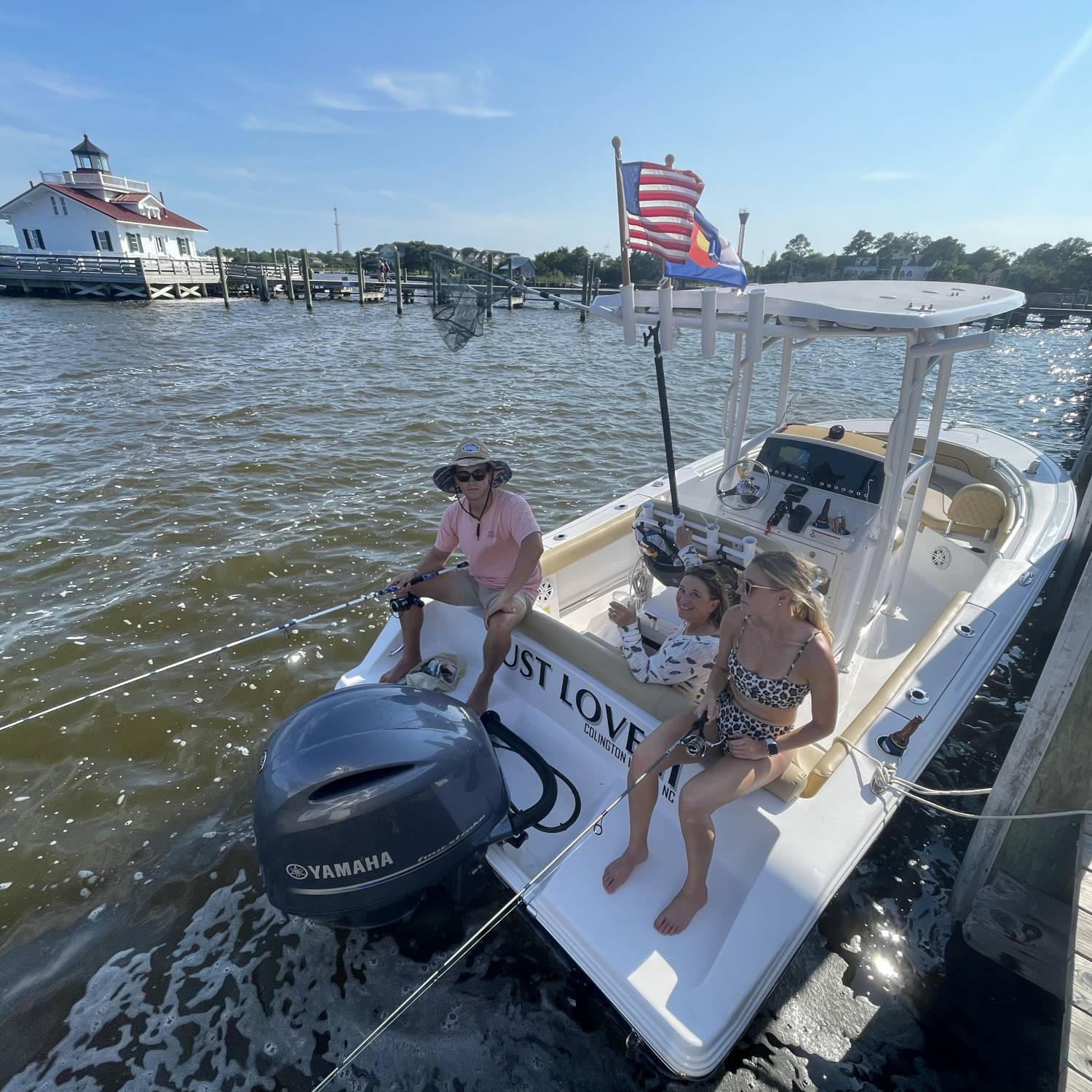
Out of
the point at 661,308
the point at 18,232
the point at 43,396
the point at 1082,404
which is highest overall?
the point at 18,232

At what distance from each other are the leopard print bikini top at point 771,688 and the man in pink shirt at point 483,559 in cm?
124

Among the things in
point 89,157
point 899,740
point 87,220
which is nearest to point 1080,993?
point 899,740

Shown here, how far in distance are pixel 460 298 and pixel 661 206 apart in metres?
1.49

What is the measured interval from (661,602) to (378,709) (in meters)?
1.96

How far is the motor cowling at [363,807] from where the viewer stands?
206 cm

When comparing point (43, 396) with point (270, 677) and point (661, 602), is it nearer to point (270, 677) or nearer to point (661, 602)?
point (270, 677)

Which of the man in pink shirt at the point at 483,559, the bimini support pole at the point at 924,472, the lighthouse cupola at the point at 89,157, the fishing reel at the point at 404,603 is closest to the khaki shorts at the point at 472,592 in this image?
the man in pink shirt at the point at 483,559

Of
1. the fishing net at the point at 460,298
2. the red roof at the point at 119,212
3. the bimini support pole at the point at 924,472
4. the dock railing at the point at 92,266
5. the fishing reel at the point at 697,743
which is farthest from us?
the red roof at the point at 119,212

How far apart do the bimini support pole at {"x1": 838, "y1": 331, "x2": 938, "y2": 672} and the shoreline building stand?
148 feet

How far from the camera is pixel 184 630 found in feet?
16.8

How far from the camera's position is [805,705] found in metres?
3.19

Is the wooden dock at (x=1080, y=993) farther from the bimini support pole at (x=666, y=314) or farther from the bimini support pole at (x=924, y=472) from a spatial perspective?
the bimini support pole at (x=666, y=314)

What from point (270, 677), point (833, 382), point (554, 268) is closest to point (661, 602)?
point (270, 677)

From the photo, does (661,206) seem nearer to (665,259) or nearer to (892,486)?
(665,259)
